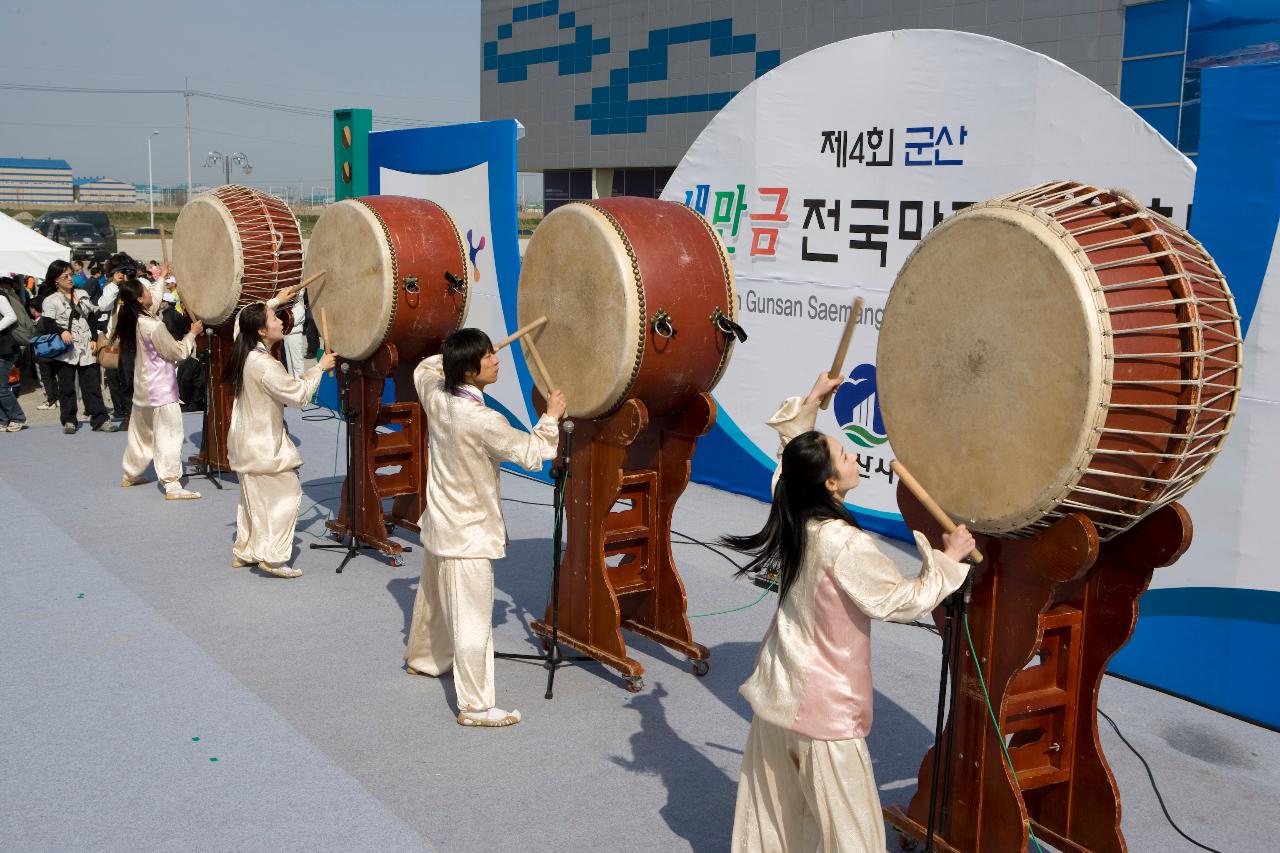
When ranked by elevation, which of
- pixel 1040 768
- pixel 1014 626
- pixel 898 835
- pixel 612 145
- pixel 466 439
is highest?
pixel 612 145

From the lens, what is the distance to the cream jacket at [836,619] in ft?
8.73

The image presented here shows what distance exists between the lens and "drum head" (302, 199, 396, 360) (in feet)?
19.3

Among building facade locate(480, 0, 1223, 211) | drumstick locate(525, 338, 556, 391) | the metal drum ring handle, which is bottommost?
drumstick locate(525, 338, 556, 391)

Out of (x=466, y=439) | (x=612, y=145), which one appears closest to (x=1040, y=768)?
(x=466, y=439)

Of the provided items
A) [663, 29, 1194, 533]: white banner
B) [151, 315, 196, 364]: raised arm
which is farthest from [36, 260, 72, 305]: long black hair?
[663, 29, 1194, 533]: white banner

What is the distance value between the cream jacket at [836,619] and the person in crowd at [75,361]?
7.82 metres

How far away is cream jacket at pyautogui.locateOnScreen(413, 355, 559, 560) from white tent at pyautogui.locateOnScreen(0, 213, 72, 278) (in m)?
9.00

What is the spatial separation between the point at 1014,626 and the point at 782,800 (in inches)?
29.9

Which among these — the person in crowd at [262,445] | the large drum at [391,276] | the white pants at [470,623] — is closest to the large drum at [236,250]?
the large drum at [391,276]

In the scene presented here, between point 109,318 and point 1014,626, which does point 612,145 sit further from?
point 1014,626

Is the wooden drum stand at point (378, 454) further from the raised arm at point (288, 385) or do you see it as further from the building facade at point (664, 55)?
the building facade at point (664, 55)

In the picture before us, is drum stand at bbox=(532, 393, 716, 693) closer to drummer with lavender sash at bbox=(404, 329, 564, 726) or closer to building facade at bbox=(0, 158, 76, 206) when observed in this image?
drummer with lavender sash at bbox=(404, 329, 564, 726)

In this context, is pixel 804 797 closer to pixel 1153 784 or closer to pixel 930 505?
pixel 930 505

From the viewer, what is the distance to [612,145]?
116ft
